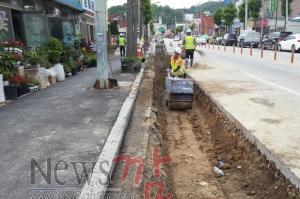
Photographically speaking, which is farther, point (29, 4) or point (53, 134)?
point (29, 4)

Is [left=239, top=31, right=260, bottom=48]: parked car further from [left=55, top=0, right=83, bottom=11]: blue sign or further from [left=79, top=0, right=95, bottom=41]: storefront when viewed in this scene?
[left=55, top=0, right=83, bottom=11]: blue sign

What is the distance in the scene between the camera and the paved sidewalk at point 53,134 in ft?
15.3

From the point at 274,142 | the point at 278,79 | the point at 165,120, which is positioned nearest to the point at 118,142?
the point at 274,142


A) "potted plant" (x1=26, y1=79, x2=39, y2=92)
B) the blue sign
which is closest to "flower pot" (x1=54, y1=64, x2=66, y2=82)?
"potted plant" (x1=26, y1=79, x2=39, y2=92)

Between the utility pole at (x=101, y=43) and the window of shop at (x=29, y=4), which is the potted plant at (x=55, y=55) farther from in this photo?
the window of shop at (x=29, y=4)

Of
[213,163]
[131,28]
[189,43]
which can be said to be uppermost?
[131,28]

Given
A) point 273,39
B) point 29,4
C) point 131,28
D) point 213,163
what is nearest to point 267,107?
point 213,163

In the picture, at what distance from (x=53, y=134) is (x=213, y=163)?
2786mm

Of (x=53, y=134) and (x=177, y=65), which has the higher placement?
(x=177, y=65)

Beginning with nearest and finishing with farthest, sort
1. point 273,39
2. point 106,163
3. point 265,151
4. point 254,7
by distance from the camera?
point 106,163, point 265,151, point 273,39, point 254,7

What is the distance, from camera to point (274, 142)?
249 inches

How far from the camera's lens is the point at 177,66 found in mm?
11039

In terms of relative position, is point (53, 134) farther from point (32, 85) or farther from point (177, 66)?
point (177, 66)

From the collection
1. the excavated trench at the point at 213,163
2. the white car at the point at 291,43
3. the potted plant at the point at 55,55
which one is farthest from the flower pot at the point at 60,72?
the white car at the point at 291,43
